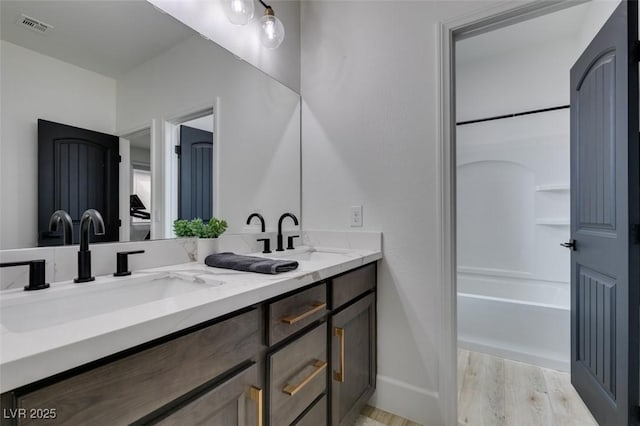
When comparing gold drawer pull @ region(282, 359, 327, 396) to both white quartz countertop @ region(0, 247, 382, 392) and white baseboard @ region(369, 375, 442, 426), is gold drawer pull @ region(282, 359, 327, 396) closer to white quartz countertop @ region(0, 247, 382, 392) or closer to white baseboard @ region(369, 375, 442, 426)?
white quartz countertop @ region(0, 247, 382, 392)

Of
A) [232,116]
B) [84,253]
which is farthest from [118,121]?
[232,116]

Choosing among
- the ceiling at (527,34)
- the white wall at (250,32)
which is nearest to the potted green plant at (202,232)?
the white wall at (250,32)

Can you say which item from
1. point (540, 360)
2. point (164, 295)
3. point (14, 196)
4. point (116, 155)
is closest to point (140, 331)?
point (164, 295)

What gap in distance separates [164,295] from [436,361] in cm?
131

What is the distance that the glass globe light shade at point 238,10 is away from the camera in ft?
4.54

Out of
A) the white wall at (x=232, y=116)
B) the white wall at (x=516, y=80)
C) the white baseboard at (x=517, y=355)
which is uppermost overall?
Result: the white wall at (x=516, y=80)

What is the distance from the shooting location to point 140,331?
0.56 meters

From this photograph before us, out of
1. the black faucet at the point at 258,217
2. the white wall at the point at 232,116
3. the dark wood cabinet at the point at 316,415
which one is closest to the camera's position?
the dark wood cabinet at the point at 316,415

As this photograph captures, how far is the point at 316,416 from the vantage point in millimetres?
1115

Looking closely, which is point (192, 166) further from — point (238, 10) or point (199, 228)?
point (238, 10)

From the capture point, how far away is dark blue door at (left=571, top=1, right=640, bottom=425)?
1.26 meters

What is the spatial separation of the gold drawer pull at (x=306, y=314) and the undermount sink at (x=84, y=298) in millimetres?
249

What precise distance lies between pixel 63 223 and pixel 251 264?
0.57 meters

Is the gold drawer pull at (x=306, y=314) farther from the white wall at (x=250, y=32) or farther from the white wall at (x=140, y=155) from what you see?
the white wall at (x=250, y=32)
